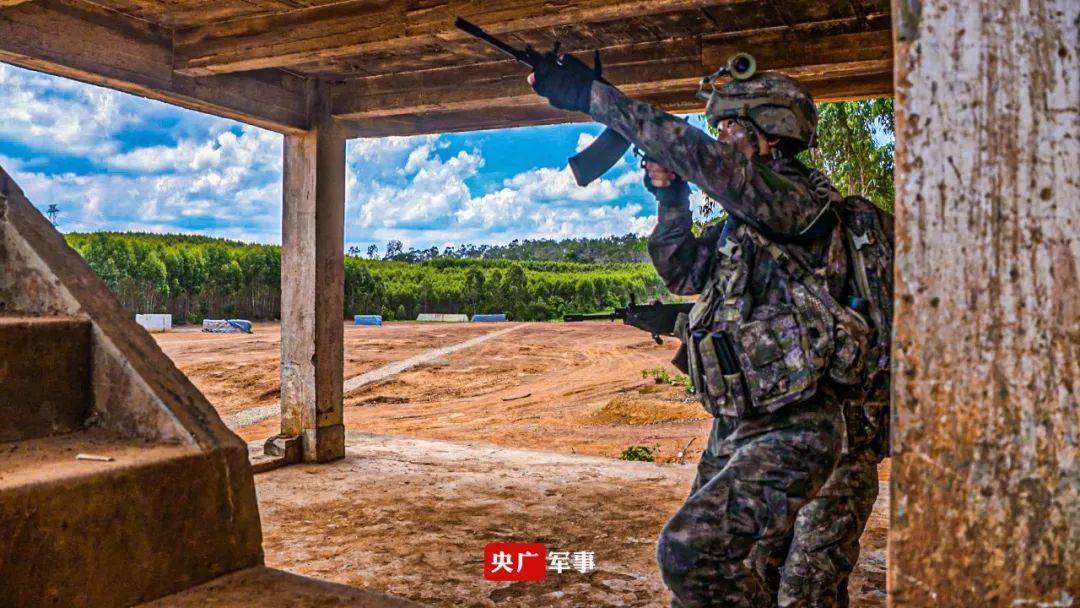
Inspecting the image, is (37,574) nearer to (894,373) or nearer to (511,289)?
(894,373)

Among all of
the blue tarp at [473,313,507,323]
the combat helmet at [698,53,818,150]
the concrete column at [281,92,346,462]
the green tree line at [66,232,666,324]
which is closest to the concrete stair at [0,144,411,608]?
the combat helmet at [698,53,818,150]

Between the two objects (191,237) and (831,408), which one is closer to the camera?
(831,408)

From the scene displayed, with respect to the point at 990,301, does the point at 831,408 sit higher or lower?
lower

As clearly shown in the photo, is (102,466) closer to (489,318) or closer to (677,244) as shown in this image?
(677,244)

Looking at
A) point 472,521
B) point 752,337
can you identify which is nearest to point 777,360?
point 752,337

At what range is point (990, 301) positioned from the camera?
1.19 m

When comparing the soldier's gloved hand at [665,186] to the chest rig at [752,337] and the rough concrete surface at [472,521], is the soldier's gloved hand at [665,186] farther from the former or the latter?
the rough concrete surface at [472,521]

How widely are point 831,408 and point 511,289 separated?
116 feet

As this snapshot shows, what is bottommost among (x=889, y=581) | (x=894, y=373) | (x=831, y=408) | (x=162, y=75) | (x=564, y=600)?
(x=564, y=600)

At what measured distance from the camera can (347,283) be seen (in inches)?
1305

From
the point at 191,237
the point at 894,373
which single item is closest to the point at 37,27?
the point at 894,373

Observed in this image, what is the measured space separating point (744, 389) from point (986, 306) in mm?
1045

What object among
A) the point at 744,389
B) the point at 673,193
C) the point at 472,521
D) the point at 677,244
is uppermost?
the point at 673,193

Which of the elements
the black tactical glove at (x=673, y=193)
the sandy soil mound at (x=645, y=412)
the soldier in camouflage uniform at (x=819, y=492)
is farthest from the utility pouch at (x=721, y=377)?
the sandy soil mound at (x=645, y=412)
